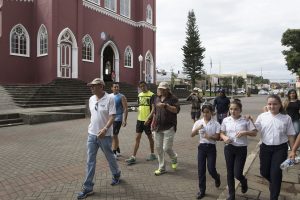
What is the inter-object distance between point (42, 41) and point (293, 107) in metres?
19.4

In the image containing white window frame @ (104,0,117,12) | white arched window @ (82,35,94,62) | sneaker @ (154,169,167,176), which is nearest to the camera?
sneaker @ (154,169,167,176)

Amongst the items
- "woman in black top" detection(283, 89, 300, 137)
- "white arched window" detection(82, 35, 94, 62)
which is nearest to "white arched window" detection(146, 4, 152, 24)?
"white arched window" detection(82, 35, 94, 62)

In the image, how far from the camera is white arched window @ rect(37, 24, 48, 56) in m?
23.5

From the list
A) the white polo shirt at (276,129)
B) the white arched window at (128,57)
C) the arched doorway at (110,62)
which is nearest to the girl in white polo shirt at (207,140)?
the white polo shirt at (276,129)

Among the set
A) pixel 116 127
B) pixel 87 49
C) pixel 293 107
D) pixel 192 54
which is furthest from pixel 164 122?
pixel 192 54

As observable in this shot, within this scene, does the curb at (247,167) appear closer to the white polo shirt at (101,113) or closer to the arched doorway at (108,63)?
the white polo shirt at (101,113)

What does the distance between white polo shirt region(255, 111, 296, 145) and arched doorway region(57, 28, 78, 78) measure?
20.5 m

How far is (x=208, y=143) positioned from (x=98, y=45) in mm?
24154

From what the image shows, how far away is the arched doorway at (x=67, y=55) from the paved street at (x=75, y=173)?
1396 centimetres

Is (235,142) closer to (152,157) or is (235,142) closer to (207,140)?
(207,140)

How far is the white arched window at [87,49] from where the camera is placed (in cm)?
2688

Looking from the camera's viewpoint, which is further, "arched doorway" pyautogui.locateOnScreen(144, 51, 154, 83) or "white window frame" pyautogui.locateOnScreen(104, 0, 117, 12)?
"arched doorway" pyautogui.locateOnScreen(144, 51, 154, 83)

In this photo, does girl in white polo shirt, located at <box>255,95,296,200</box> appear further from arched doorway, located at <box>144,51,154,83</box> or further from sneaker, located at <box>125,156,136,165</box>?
arched doorway, located at <box>144,51,154,83</box>

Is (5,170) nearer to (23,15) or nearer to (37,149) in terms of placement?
(37,149)
